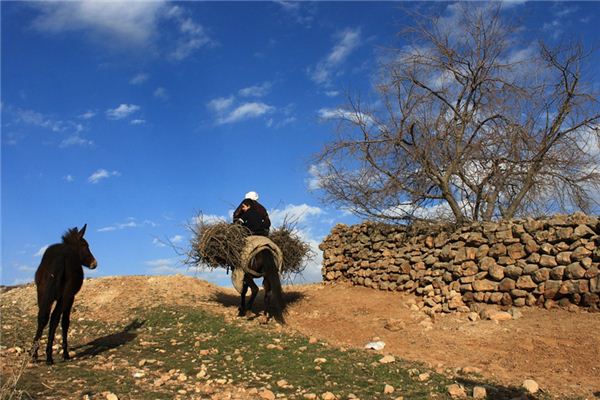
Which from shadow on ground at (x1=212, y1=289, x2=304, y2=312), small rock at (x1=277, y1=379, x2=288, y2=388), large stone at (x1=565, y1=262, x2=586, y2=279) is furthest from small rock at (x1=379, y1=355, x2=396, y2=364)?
shadow on ground at (x1=212, y1=289, x2=304, y2=312)

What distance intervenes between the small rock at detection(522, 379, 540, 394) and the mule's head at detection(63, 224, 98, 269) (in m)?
7.14

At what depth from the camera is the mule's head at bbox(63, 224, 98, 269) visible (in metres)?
9.12

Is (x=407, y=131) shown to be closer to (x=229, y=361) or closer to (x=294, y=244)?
(x=294, y=244)

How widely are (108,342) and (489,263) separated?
8.13 meters

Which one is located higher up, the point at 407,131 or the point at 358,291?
the point at 407,131

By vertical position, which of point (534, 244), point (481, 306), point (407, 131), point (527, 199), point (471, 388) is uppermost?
point (407, 131)

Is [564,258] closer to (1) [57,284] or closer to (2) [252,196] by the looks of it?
(2) [252,196]

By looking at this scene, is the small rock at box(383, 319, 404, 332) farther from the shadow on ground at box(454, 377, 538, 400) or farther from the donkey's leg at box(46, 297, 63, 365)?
the donkey's leg at box(46, 297, 63, 365)

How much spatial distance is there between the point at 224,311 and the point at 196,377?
4696 millimetres

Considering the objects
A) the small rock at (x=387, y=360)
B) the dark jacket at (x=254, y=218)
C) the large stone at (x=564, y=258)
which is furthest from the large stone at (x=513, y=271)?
the dark jacket at (x=254, y=218)

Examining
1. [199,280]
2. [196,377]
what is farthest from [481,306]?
[199,280]

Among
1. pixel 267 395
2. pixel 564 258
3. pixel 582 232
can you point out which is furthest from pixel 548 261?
pixel 267 395

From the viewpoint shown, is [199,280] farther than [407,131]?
Yes

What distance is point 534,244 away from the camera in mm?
11070
